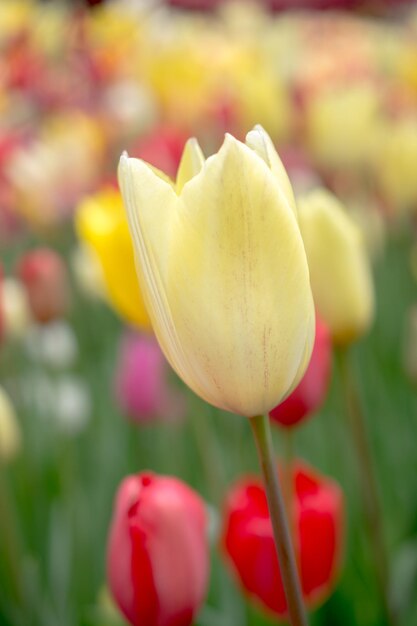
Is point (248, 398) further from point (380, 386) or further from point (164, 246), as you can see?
point (380, 386)

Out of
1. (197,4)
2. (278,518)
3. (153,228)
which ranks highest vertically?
(197,4)

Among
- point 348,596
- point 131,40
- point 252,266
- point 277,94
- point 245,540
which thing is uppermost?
point 131,40

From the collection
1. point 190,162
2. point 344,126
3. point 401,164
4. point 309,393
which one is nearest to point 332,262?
point 309,393

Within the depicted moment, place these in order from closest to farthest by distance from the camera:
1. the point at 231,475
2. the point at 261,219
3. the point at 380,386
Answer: the point at 261,219 < the point at 231,475 < the point at 380,386

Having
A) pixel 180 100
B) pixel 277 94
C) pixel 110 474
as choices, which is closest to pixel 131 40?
pixel 180 100

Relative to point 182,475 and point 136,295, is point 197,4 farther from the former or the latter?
point 136,295

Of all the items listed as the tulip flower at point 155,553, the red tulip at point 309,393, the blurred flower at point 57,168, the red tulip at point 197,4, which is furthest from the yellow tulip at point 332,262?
the red tulip at point 197,4
